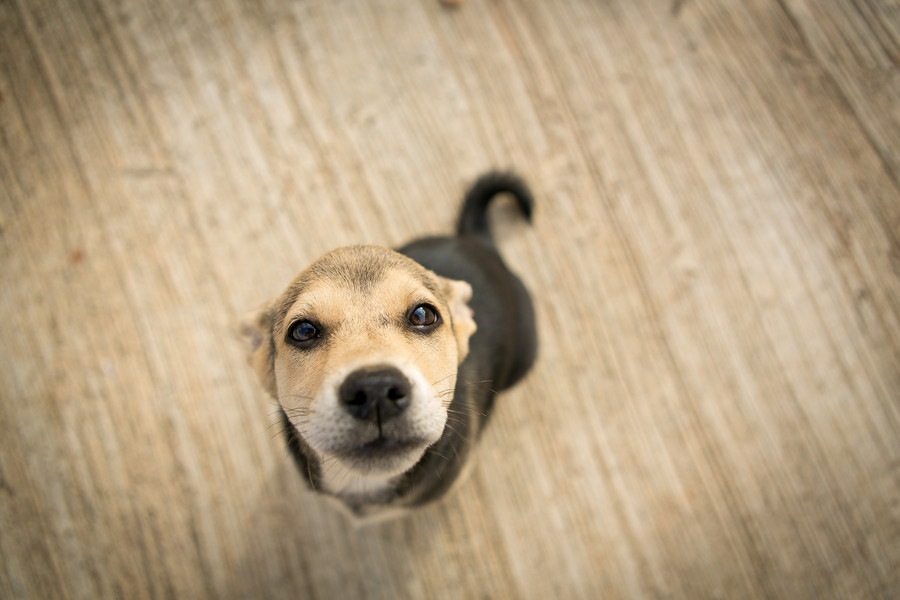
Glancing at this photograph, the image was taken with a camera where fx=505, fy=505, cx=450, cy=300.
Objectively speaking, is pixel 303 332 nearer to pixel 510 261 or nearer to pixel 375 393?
pixel 375 393

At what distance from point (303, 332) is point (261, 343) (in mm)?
375

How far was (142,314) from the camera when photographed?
2.97m

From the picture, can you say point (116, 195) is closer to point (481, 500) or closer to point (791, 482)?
point (481, 500)

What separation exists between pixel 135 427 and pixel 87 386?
376 millimetres

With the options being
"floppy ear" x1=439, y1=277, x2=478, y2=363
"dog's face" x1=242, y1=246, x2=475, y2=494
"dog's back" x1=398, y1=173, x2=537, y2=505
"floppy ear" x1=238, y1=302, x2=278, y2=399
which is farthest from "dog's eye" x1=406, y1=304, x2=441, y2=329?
"floppy ear" x1=238, y1=302, x2=278, y2=399

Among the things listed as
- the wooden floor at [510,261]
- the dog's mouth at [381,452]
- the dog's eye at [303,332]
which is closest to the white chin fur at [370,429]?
the dog's mouth at [381,452]

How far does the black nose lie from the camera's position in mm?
1487

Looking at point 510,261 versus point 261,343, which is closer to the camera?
point 261,343

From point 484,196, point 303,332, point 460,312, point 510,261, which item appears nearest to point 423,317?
point 460,312

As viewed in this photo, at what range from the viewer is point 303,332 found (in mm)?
1764

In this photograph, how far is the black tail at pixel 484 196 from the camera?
2.83 meters

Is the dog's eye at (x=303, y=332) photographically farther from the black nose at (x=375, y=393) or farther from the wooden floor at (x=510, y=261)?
the wooden floor at (x=510, y=261)

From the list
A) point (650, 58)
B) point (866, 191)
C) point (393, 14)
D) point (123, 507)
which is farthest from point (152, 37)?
point (866, 191)

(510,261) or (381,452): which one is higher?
(381,452)
